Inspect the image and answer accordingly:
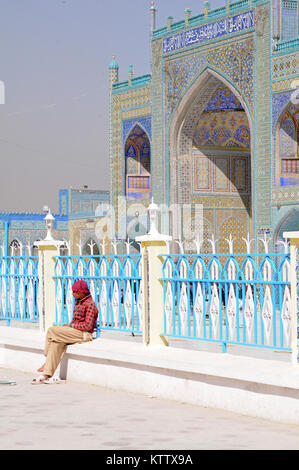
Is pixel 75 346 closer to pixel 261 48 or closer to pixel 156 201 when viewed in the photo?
pixel 261 48

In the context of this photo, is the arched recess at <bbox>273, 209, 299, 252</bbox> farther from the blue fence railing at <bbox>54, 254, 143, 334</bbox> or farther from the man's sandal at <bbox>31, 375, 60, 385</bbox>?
the man's sandal at <bbox>31, 375, 60, 385</bbox>

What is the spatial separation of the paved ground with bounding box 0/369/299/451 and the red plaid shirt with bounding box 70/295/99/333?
91cm

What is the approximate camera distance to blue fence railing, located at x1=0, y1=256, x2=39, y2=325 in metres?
7.83

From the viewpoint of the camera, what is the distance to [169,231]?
1800cm

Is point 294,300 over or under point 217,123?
under

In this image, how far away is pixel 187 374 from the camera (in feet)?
17.8

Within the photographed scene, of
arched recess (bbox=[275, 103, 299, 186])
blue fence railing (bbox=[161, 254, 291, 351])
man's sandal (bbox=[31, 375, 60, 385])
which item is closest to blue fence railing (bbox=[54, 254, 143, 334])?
blue fence railing (bbox=[161, 254, 291, 351])

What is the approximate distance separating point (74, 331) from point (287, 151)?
9.34m

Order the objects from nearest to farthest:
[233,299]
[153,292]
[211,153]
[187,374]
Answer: [187,374]
[233,299]
[153,292]
[211,153]

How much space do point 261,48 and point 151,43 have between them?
3.75m

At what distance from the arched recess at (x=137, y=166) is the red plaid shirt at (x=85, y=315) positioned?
12669 millimetres

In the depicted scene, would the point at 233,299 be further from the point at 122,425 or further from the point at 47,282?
the point at 47,282

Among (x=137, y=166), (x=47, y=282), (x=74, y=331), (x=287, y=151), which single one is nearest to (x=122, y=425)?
(x=74, y=331)
